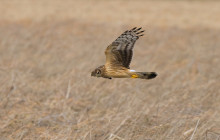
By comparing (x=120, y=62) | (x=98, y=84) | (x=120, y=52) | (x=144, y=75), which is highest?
(x=120, y=52)

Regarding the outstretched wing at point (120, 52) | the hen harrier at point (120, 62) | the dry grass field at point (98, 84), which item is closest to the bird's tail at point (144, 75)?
the hen harrier at point (120, 62)

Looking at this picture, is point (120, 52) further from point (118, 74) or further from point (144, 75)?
point (144, 75)

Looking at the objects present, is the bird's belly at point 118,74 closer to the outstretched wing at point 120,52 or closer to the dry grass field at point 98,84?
the outstretched wing at point 120,52

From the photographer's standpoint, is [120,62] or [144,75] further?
[120,62]

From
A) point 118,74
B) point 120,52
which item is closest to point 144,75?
point 118,74

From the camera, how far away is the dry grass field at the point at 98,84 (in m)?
5.93

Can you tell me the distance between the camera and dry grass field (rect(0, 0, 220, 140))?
233 inches

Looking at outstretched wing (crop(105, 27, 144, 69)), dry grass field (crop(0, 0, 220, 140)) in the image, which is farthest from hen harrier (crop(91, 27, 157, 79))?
dry grass field (crop(0, 0, 220, 140))

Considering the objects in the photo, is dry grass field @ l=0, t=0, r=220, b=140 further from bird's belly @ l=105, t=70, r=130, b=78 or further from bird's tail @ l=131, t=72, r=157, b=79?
bird's tail @ l=131, t=72, r=157, b=79

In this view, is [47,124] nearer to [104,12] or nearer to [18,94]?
Result: [18,94]

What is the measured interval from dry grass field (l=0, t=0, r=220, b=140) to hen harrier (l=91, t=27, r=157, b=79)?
4.63ft

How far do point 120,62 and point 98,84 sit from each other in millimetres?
4632

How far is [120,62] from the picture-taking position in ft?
12.6

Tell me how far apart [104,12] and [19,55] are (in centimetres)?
1349
